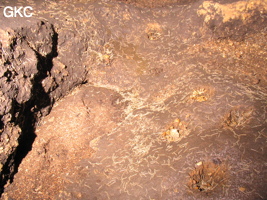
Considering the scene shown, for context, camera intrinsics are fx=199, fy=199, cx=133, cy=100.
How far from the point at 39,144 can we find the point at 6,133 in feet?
2.53

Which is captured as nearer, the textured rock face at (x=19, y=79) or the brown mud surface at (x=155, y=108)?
the brown mud surface at (x=155, y=108)

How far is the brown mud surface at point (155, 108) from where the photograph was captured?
2.84 metres

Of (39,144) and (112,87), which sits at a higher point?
(112,87)

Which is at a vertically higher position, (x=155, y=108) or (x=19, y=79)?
(x=19, y=79)

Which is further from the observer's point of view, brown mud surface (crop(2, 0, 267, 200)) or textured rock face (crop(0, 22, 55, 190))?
textured rock face (crop(0, 22, 55, 190))

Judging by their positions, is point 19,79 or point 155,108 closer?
point 19,79

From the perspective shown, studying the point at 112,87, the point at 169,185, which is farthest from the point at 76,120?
the point at 169,185

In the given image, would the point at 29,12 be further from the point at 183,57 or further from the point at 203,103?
the point at 203,103

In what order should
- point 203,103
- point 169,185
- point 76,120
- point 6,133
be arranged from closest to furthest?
point 169,185 < point 6,133 < point 203,103 < point 76,120

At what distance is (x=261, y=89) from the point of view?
3.84m

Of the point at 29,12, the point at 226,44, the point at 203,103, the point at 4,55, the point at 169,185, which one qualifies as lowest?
the point at 169,185

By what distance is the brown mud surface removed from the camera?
2.84m

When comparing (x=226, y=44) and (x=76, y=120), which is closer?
(x=76, y=120)

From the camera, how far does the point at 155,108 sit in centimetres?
429
